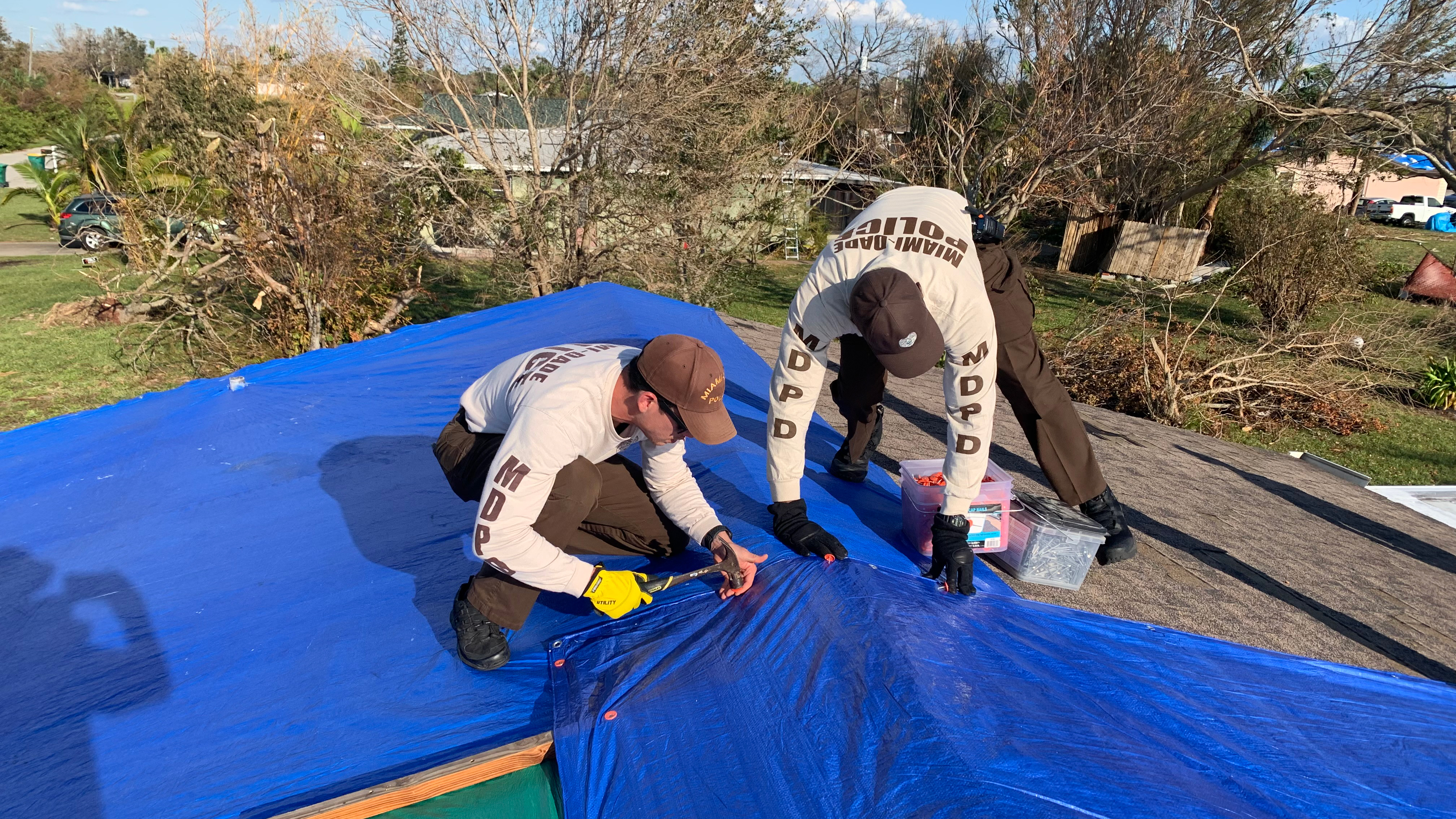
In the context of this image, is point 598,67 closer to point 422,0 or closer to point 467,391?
point 422,0

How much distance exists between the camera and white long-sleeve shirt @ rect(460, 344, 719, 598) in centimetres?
177

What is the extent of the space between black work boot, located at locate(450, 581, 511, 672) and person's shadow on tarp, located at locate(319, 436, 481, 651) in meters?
0.13

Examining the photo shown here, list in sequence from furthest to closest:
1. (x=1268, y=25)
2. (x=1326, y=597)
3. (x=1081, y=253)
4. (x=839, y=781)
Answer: (x=1081, y=253)
(x=1268, y=25)
(x=1326, y=597)
(x=839, y=781)

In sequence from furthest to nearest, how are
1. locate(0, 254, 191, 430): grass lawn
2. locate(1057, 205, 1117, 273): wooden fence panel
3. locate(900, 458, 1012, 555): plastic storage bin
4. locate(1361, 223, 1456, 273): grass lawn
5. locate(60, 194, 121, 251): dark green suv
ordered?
1. locate(1057, 205, 1117, 273): wooden fence panel
2. locate(1361, 223, 1456, 273): grass lawn
3. locate(60, 194, 121, 251): dark green suv
4. locate(0, 254, 191, 430): grass lawn
5. locate(900, 458, 1012, 555): plastic storage bin

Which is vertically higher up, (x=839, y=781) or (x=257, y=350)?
(x=839, y=781)

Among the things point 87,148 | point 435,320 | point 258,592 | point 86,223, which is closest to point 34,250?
point 86,223

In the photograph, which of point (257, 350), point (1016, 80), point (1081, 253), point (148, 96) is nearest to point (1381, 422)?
point (1016, 80)

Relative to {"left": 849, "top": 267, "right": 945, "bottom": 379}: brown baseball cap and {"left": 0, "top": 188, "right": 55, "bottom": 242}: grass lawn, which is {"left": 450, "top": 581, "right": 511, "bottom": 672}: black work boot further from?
{"left": 0, "top": 188, "right": 55, "bottom": 242}: grass lawn

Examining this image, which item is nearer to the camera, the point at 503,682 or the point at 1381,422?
the point at 503,682

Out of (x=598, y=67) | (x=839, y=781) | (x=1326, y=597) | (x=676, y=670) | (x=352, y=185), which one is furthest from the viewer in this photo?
(x=598, y=67)

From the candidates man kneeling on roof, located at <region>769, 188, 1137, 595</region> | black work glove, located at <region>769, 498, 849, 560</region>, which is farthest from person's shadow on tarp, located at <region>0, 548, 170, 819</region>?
man kneeling on roof, located at <region>769, 188, 1137, 595</region>

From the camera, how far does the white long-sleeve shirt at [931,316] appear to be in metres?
2.21

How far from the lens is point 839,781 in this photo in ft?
5.19

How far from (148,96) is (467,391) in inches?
548
